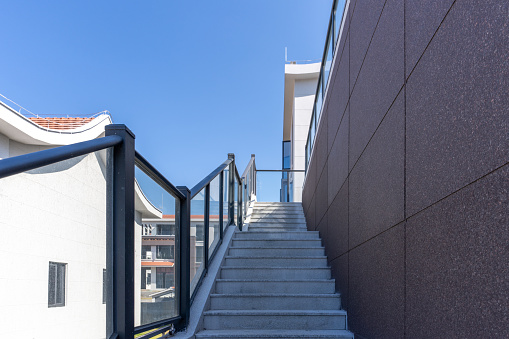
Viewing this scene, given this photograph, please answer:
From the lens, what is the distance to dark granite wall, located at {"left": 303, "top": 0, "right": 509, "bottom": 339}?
3.53 ft

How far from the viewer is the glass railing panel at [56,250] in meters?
1.10

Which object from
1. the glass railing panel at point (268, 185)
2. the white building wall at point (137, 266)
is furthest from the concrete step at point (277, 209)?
the white building wall at point (137, 266)

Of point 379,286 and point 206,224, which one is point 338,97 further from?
point 379,286

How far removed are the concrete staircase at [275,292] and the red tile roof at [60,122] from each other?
8.57 m

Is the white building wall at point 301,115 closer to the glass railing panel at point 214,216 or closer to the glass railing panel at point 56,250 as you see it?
the glass railing panel at point 214,216

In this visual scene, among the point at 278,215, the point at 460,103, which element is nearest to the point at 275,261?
the point at 460,103

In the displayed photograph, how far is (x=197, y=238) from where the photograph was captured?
3.50m

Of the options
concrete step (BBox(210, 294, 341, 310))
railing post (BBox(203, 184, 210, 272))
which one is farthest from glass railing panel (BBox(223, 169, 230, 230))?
concrete step (BBox(210, 294, 341, 310))

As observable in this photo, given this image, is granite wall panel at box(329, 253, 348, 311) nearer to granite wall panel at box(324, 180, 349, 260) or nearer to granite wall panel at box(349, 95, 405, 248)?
granite wall panel at box(324, 180, 349, 260)

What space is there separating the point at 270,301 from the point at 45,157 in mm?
2825

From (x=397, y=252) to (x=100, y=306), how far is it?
1.25 m

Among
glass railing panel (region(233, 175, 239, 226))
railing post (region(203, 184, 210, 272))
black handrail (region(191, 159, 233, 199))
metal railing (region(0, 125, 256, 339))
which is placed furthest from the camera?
glass railing panel (region(233, 175, 239, 226))

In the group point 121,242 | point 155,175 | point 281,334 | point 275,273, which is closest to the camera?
point 121,242

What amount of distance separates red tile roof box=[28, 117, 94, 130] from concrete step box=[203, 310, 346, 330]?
32.3 ft
